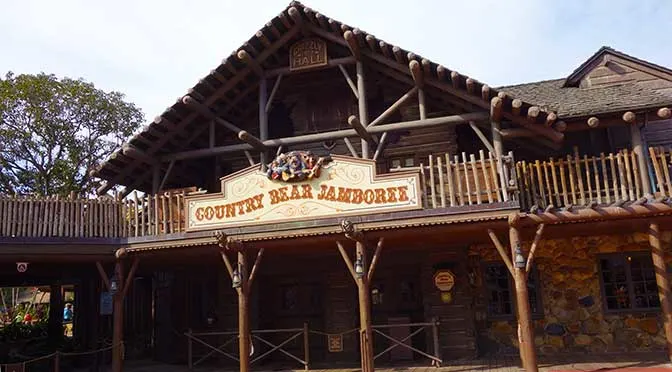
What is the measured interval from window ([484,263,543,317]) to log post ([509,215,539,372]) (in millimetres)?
3084

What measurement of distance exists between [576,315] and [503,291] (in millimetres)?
1745

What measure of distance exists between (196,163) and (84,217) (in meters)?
4.13

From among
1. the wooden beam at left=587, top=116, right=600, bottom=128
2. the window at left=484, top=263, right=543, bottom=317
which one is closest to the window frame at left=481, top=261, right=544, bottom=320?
the window at left=484, top=263, right=543, bottom=317

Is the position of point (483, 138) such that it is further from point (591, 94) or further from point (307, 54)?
point (307, 54)

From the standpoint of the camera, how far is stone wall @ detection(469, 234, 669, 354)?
13.1m

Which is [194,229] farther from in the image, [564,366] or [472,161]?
[564,366]

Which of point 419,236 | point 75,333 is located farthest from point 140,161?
point 419,236

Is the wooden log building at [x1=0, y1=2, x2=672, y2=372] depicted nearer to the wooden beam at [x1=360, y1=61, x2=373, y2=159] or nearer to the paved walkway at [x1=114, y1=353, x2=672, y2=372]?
the wooden beam at [x1=360, y1=61, x2=373, y2=159]

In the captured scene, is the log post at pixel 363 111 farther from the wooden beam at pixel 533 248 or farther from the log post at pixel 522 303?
the wooden beam at pixel 533 248

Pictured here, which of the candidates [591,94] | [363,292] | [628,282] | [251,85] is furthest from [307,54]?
[628,282]

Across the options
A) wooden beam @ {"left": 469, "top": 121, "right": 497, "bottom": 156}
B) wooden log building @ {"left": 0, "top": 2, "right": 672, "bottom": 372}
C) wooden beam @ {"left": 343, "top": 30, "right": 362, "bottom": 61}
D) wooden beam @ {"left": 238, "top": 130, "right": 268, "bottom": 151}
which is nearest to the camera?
wooden log building @ {"left": 0, "top": 2, "right": 672, "bottom": 372}

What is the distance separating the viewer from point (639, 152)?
38.2 ft

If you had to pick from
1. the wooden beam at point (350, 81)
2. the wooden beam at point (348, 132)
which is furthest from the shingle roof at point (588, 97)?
the wooden beam at point (350, 81)

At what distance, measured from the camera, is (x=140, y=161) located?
14594 mm
